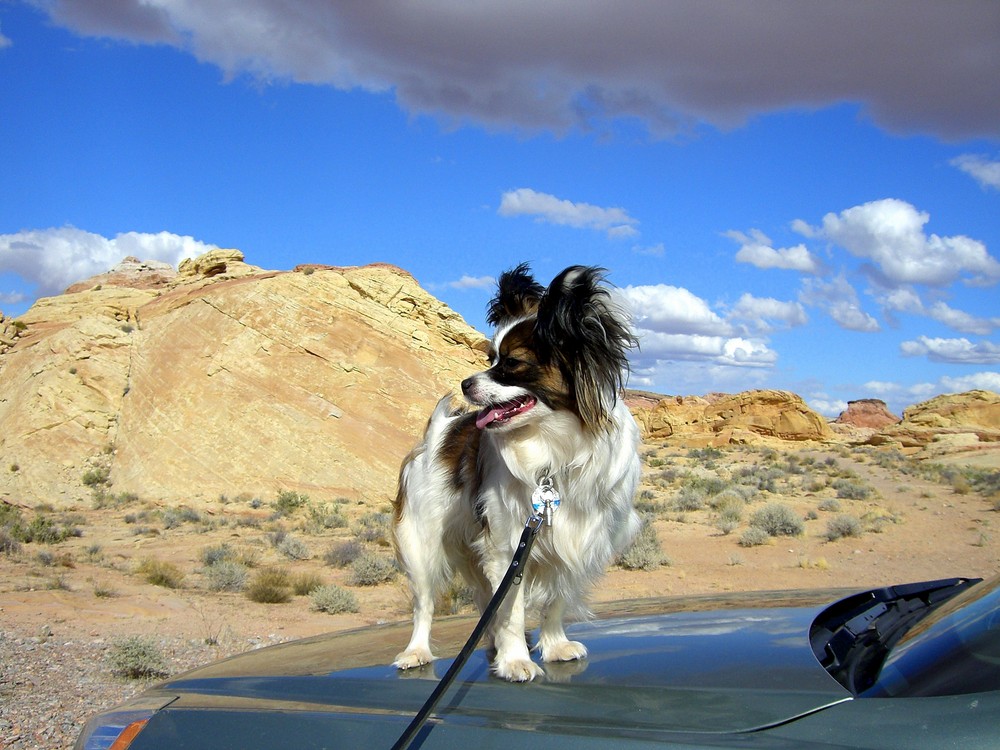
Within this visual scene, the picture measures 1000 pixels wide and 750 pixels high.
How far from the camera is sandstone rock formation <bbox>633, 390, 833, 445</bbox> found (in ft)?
210

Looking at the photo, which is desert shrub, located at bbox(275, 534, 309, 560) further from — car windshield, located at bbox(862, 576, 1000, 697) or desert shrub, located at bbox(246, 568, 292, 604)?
car windshield, located at bbox(862, 576, 1000, 697)

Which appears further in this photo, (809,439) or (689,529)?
(809,439)

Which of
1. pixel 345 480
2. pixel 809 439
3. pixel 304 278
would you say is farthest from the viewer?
pixel 809 439

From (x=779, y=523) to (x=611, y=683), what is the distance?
17028mm

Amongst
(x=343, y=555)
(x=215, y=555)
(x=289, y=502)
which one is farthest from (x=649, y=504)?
(x=215, y=555)

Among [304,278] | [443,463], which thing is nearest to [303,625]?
[443,463]

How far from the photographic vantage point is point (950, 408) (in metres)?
65.6

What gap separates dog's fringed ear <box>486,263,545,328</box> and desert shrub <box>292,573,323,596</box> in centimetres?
1001

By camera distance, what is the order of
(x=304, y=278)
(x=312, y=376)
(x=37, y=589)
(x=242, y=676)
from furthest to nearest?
(x=304, y=278) → (x=312, y=376) → (x=37, y=589) → (x=242, y=676)

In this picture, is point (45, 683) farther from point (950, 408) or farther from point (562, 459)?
point (950, 408)

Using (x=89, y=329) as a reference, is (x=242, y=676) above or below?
below

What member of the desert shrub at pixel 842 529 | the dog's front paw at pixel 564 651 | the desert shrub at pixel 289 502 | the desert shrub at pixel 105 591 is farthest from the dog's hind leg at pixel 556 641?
the desert shrub at pixel 289 502

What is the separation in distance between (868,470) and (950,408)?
32457 mm

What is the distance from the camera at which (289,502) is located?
88.2 ft
